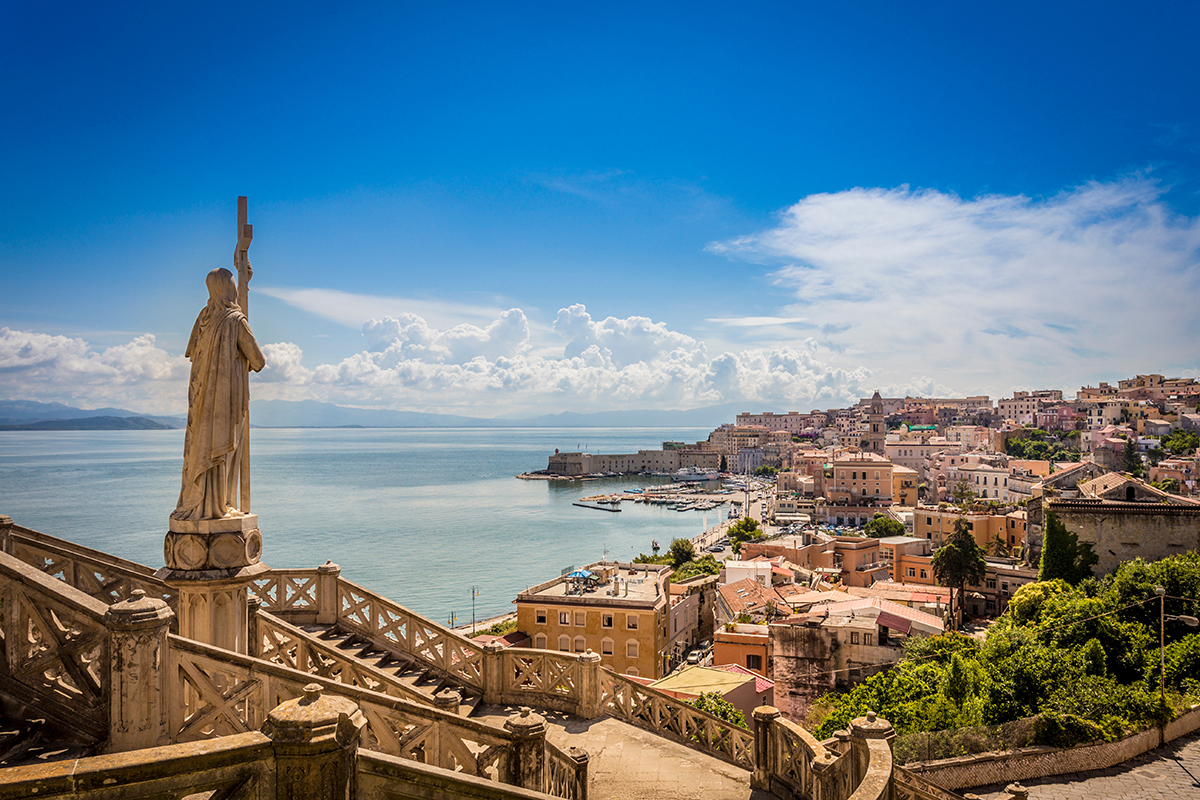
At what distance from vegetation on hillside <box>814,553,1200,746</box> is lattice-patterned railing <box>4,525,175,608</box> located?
13910mm

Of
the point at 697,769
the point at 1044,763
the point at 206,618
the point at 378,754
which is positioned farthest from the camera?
the point at 1044,763

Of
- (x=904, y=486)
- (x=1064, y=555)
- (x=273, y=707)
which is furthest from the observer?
(x=904, y=486)

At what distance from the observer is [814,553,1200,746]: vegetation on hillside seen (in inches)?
655

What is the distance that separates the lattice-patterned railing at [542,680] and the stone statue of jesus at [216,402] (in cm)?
387

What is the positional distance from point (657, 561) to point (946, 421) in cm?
14168

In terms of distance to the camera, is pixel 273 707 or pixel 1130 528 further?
pixel 1130 528

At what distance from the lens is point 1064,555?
110 ft

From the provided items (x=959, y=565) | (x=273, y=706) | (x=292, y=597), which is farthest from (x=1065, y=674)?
(x=959, y=565)

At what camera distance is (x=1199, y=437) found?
286 feet

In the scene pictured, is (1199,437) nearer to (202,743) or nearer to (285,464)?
(202,743)

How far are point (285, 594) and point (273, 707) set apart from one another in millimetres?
4549

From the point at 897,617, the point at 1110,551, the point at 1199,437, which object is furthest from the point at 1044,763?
the point at 1199,437

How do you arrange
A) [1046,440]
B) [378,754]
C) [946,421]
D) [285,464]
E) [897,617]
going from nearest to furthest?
1. [378,754]
2. [897,617]
3. [1046,440]
4. [946,421]
5. [285,464]

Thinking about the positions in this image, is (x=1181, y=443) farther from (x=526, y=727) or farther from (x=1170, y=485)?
(x=526, y=727)
